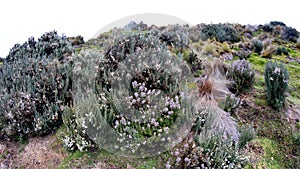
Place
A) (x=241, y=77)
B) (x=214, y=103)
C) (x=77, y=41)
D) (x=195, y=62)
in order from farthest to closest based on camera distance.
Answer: (x=77, y=41)
(x=195, y=62)
(x=241, y=77)
(x=214, y=103)

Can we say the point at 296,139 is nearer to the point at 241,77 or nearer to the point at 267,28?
the point at 241,77

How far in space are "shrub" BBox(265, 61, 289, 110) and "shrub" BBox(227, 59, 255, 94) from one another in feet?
1.41

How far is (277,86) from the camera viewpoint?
6078mm

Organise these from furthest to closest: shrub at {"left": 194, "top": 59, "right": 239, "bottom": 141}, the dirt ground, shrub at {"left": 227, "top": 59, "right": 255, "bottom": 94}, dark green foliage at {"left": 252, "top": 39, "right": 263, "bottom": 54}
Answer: dark green foliage at {"left": 252, "top": 39, "right": 263, "bottom": 54} → shrub at {"left": 227, "top": 59, "right": 255, "bottom": 94} → the dirt ground → shrub at {"left": 194, "top": 59, "right": 239, "bottom": 141}

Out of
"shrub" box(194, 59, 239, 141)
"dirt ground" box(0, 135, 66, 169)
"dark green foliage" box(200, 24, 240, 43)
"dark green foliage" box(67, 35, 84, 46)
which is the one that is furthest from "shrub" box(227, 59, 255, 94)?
"dark green foliage" box(67, 35, 84, 46)

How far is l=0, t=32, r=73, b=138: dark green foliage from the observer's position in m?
5.33

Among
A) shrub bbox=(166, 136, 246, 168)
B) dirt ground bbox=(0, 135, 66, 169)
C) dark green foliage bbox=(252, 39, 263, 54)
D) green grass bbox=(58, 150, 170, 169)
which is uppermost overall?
dark green foliage bbox=(252, 39, 263, 54)

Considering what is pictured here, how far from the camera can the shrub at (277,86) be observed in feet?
19.9

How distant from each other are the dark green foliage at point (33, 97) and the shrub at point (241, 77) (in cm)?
351

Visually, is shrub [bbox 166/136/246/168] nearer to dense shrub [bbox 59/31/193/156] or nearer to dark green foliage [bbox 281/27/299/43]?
dense shrub [bbox 59/31/193/156]

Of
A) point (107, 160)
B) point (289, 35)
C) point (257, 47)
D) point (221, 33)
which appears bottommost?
point (107, 160)

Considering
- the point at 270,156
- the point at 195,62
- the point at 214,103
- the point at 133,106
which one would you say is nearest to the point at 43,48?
the point at 195,62

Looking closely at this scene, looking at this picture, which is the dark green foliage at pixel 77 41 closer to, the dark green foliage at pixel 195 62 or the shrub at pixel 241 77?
the dark green foliage at pixel 195 62

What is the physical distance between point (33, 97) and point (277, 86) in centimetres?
476
